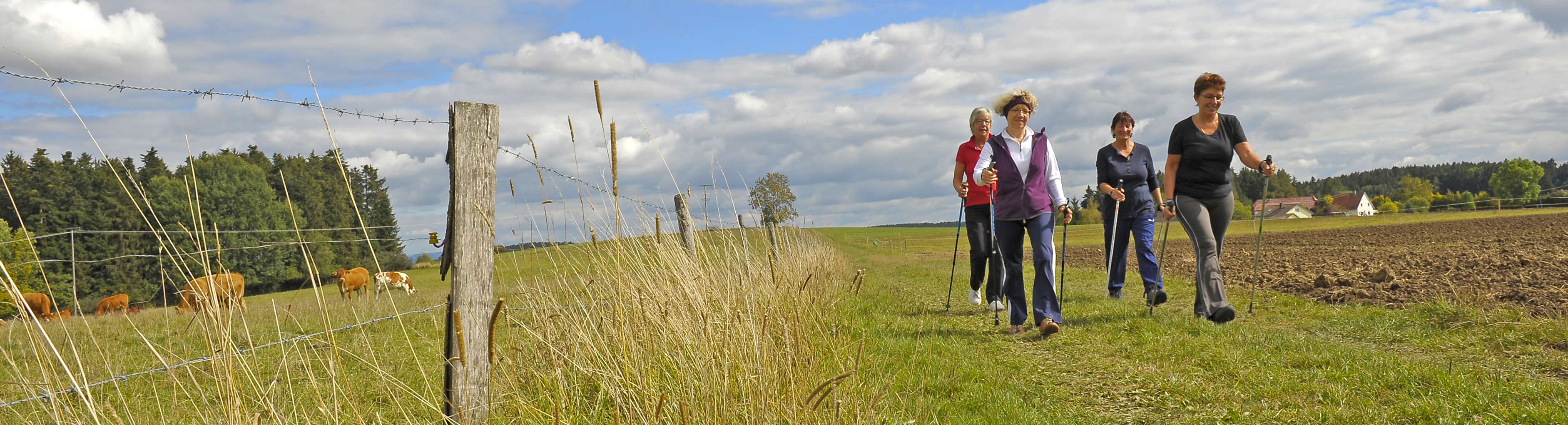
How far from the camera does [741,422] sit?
2820 mm

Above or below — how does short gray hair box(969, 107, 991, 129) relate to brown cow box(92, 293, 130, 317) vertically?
above

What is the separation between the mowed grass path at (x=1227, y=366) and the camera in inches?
147

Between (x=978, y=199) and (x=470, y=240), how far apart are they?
4.78 metres

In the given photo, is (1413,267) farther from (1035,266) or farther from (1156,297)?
(1035,266)

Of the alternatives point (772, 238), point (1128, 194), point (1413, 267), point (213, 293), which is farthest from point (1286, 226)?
point (213, 293)

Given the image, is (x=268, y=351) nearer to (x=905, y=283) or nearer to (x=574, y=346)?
(x=574, y=346)

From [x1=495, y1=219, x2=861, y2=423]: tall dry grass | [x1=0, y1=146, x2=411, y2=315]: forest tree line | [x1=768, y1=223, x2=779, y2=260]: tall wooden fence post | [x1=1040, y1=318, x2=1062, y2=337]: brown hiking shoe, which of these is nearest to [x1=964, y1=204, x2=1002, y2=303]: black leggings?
[x1=1040, y1=318, x2=1062, y2=337]: brown hiking shoe

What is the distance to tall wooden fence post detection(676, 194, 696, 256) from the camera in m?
6.02

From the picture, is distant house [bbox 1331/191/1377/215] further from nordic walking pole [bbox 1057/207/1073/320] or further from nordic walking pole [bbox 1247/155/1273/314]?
nordic walking pole [bbox 1247/155/1273/314]

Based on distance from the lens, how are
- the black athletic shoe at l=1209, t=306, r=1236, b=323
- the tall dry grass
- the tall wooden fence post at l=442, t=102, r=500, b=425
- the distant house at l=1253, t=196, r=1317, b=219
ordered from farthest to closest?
the distant house at l=1253, t=196, r=1317, b=219 → the black athletic shoe at l=1209, t=306, r=1236, b=323 → the tall wooden fence post at l=442, t=102, r=500, b=425 → the tall dry grass

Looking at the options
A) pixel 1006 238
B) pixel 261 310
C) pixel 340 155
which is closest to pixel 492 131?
pixel 340 155

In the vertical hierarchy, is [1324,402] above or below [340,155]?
below

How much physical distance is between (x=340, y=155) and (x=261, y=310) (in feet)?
30.2

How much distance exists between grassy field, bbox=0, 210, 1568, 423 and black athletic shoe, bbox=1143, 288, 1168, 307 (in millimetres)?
170
